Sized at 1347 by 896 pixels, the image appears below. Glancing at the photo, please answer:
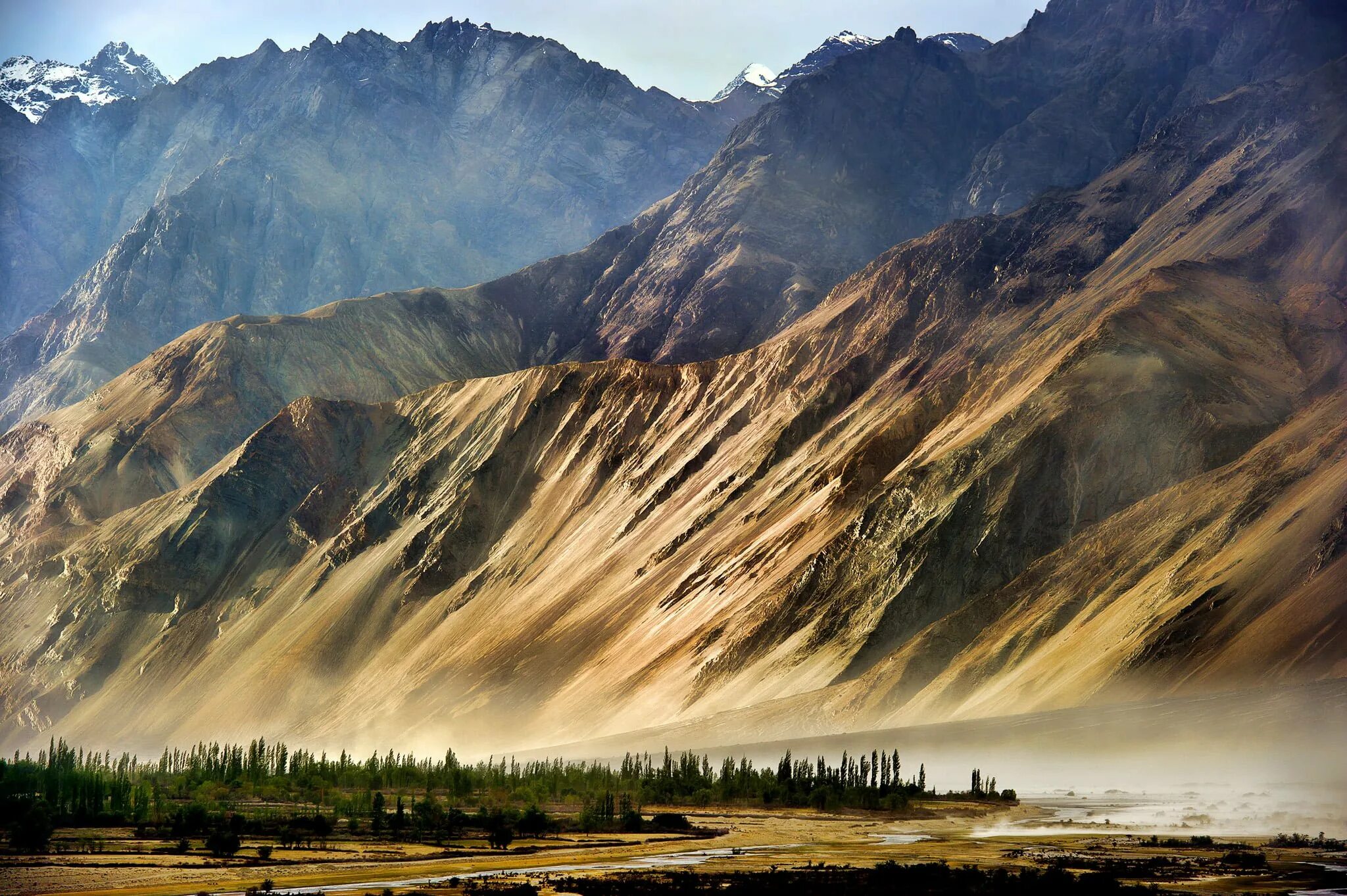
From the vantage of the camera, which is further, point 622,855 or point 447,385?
point 447,385

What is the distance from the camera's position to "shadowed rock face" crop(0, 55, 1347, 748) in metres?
99.8

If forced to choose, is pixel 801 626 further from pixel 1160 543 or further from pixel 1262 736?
pixel 1262 736

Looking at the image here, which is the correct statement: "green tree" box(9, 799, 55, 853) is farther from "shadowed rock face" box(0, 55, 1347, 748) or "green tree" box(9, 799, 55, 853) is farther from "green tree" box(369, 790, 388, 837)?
"shadowed rock face" box(0, 55, 1347, 748)

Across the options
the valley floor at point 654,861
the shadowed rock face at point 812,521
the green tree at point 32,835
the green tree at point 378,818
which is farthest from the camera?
the shadowed rock face at point 812,521

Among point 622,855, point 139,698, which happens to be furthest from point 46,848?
point 139,698

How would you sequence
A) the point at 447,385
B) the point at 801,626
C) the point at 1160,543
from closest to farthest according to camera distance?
the point at 1160,543 < the point at 801,626 < the point at 447,385

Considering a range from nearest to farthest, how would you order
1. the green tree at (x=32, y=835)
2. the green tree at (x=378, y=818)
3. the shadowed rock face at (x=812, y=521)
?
the green tree at (x=32, y=835)
the green tree at (x=378, y=818)
the shadowed rock face at (x=812, y=521)

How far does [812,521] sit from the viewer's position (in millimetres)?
127125

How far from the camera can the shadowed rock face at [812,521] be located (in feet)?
327

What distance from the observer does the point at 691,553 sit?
135m

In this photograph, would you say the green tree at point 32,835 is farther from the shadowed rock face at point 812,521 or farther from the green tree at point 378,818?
the shadowed rock face at point 812,521

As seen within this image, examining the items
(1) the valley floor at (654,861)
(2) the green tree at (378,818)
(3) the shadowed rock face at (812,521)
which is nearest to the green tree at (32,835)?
(1) the valley floor at (654,861)

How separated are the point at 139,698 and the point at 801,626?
77.6m

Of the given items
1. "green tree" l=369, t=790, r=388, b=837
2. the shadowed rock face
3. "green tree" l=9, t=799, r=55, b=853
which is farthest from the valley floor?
the shadowed rock face
